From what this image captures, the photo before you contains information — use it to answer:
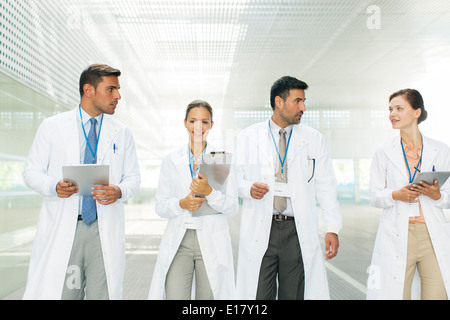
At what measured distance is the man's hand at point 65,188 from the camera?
195cm

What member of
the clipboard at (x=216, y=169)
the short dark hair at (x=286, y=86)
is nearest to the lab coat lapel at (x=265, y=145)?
the short dark hair at (x=286, y=86)

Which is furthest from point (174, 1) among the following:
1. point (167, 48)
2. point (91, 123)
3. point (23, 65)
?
point (91, 123)

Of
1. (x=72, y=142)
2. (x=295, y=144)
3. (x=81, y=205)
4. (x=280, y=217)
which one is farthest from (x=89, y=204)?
(x=295, y=144)

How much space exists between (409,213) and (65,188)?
2075mm

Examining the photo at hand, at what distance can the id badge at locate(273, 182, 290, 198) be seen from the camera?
2221 mm

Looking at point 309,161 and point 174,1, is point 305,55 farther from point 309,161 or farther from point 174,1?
point 309,161

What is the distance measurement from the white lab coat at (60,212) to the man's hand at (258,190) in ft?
2.36

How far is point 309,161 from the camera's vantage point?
233cm

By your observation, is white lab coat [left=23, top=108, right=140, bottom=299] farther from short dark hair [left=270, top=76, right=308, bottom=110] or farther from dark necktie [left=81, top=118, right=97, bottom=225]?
short dark hair [left=270, top=76, right=308, bottom=110]

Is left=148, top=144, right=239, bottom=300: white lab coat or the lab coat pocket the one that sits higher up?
the lab coat pocket

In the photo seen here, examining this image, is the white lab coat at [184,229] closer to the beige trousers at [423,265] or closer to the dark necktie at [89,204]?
the dark necktie at [89,204]

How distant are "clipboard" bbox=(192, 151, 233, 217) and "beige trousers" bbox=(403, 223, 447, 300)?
4.07ft

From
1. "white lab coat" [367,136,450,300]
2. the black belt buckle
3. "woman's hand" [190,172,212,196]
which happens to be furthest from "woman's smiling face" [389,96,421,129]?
"woman's hand" [190,172,212,196]

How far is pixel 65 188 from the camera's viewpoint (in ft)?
6.41
